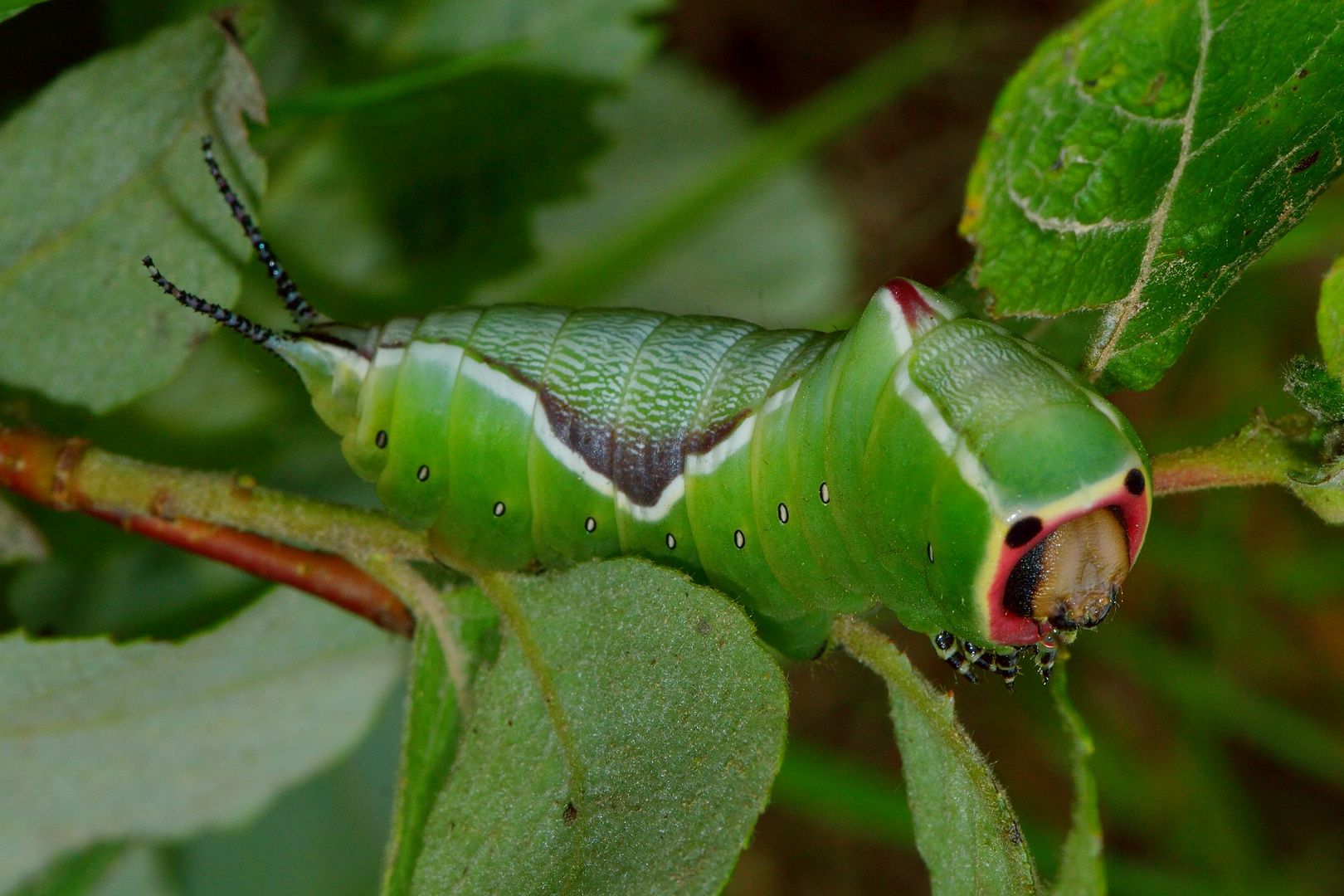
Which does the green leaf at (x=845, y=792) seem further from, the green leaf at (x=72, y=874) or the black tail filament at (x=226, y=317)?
the black tail filament at (x=226, y=317)

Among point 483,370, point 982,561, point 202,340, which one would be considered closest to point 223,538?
point 202,340

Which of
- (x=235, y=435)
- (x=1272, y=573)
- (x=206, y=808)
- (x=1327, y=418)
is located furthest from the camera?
(x=1272, y=573)

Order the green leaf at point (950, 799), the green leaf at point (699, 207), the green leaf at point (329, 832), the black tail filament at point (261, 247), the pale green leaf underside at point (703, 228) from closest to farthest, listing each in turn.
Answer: the green leaf at point (950, 799) → the black tail filament at point (261, 247) → the green leaf at point (329, 832) → the green leaf at point (699, 207) → the pale green leaf underside at point (703, 228)

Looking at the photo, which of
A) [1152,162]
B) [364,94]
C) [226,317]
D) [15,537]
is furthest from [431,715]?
[1152,162]

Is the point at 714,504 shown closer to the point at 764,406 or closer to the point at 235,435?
the point at 764,406

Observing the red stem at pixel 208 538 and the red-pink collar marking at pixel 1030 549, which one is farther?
the red stem at pixel 208 538

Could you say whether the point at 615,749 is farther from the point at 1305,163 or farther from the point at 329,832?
the point at 329,832

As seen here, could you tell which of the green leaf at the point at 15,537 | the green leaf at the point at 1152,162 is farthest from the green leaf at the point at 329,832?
the green leaf at the point at 1152,162
